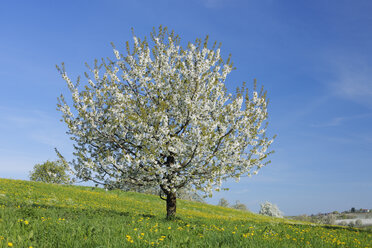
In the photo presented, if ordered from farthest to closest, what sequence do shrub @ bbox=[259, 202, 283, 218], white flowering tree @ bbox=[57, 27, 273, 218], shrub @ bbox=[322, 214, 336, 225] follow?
1. shrub @ bbox=[259, 202, 283, 218]
2. shrub @ bbox=[322, 214, 336, 225]
3. white flowering tree @ bbox=[57, 27, 273, 218]

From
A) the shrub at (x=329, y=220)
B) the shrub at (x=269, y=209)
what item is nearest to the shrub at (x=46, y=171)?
the shrub at (x=269, y=209)

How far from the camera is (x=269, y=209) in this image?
50188 mm

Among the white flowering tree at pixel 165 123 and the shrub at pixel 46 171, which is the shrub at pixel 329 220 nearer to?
the white flowering tree at pixel 165 123

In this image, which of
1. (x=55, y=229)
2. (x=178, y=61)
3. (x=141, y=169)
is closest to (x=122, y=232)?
(x=55, y=229)

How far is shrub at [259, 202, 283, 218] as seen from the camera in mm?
50000

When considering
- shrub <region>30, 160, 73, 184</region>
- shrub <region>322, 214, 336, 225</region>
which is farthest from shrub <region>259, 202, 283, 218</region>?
shrub <region>30, 160, 73, 184</region>

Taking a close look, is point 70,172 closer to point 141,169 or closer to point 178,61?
point 141,169

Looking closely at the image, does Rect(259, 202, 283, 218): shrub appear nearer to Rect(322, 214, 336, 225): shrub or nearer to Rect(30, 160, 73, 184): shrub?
Rect(322, 214, 336, 225): shrub

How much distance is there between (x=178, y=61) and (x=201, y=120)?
3.43 m

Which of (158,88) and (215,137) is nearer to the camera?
(215,137)

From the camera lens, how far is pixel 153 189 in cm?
1432

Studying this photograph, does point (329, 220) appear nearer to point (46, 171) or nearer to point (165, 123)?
point (165, 123)

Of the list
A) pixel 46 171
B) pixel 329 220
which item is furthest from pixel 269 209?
pixel 46 171

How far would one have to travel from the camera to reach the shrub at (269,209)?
1969 inches
